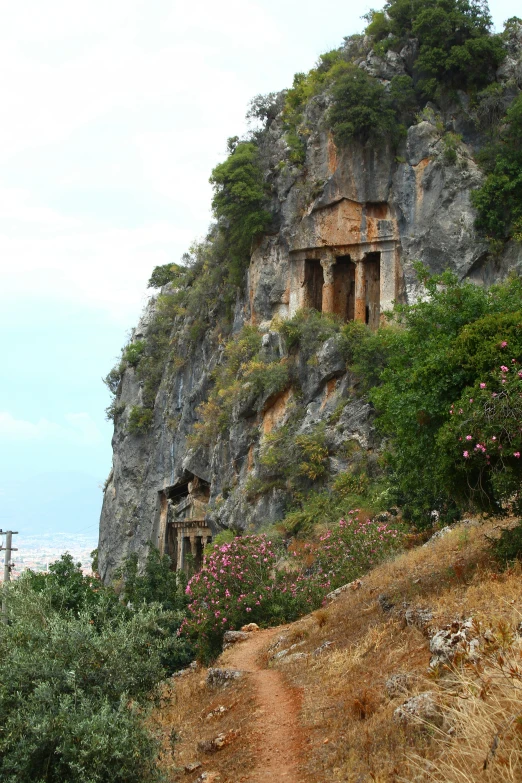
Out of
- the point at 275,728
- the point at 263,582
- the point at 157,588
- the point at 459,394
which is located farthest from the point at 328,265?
the point at 275,728

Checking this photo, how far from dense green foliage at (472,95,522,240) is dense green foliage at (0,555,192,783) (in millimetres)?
22065

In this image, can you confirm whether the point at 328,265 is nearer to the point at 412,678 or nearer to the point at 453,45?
the point at 453,45

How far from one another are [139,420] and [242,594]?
28.9m

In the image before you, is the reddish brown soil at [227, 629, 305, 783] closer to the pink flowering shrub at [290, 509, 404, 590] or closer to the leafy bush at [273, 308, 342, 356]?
the pink flowering shrub at [290, 509, 404, 590]

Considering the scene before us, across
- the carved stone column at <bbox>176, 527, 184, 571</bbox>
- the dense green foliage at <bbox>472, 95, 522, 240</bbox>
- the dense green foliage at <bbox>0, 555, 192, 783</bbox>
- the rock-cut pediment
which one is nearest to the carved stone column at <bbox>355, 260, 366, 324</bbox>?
the rock-cut pediment

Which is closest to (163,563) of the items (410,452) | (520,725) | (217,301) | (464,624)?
(410,452)

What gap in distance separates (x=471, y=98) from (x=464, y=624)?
92.2 feet

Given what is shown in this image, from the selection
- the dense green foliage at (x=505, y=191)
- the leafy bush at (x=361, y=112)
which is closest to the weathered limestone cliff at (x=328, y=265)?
the dense green foliage at (x=505, y=191)

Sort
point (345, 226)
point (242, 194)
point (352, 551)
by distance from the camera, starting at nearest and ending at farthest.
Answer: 1. point (352, 551)
2. point (345, 226)
3. point (242, 194)

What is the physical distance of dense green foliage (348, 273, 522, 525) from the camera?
453 inches

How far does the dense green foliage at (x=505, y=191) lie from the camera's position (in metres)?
28.7

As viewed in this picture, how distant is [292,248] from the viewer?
34.6 meters

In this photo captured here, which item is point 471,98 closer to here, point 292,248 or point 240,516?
point 292,248

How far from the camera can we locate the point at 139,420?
1793 inches
